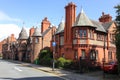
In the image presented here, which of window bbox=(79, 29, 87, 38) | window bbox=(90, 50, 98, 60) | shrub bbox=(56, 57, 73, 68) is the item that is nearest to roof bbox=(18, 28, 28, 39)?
shrub bbox=(56, 57, 73, 68)

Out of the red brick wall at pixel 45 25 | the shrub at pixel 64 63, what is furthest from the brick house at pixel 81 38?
the red brick wall at pixel 45 25

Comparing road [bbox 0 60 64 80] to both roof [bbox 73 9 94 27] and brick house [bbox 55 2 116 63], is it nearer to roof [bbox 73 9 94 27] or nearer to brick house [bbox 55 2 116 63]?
brick house [bbox 55 2 116 63]

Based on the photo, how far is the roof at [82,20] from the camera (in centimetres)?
4266

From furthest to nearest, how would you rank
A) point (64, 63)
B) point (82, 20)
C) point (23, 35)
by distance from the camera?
1. point (23, 35)
2. point (82, 20)
3. point (64, 63)

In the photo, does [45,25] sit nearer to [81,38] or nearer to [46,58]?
[46,58]

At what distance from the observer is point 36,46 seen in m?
64.7

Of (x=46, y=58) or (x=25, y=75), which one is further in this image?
(x=46, y=58)

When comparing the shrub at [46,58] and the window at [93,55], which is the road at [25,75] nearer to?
the window at [93,55]

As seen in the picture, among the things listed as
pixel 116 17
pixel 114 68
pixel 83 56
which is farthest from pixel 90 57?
pixel 116 17

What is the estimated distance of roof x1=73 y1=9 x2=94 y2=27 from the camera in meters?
42.7

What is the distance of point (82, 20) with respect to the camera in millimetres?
43406

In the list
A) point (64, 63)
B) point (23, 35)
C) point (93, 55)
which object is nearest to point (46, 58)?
point (64, 63)

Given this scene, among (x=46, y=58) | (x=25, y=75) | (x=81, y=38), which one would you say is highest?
(x=81, y=38)

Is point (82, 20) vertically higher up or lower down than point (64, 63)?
higher up
